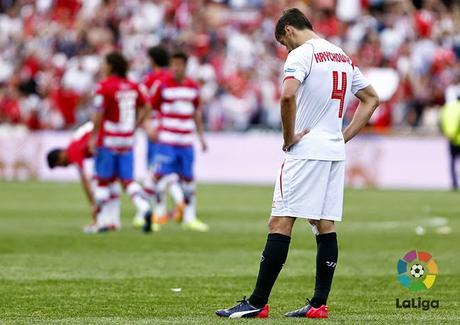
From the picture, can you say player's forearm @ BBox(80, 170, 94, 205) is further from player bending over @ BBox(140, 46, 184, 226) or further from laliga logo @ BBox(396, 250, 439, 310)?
laliga logo @ BBox(396, 250, 439, 310)

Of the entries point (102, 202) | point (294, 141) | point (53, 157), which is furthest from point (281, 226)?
point (53, 157)

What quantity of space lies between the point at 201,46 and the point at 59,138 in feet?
16.7

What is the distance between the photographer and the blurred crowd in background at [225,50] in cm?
3002

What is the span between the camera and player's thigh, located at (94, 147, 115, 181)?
17.5 m

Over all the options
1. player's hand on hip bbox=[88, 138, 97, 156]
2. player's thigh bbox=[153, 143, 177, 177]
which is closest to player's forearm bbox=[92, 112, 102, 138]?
player's hand on hip bbox=[88, 138, 97, 156]

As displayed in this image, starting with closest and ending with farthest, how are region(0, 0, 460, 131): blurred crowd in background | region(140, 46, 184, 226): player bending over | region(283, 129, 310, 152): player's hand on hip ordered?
region(283, 129, 310, 152): player's hand on hip < region(140, 46, 184, 226): player bending over < region(0, 0, 460, 131): blurred crowd in background

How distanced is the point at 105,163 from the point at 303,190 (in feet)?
28.2

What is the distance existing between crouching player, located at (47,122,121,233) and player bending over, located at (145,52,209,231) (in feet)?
2.88

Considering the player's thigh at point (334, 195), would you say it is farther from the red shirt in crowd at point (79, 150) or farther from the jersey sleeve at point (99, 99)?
the red shirt in crowd at point (79, 150)

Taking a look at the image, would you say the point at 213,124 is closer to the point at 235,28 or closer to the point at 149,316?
the point at 235,28

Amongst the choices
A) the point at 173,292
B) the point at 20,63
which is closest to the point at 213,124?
the point at 20,63

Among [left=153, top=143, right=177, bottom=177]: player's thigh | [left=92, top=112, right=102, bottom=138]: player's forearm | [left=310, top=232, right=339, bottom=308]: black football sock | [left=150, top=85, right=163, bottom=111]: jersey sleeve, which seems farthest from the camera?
[left=153, top=143, right=177, bottom=177]: player's thigh

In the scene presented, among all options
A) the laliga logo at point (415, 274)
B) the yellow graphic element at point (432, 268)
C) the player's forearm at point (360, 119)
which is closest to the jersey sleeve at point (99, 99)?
the yellow graphic element at point (432, 268)

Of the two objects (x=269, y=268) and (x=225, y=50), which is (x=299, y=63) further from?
(x=225, y=50)
